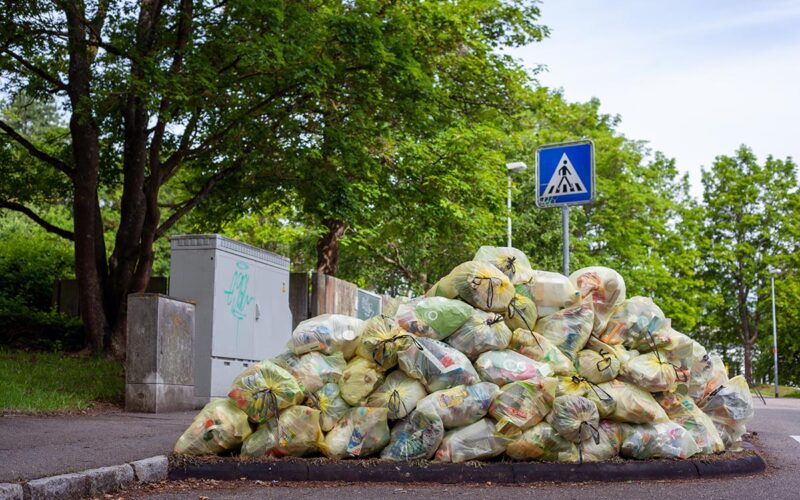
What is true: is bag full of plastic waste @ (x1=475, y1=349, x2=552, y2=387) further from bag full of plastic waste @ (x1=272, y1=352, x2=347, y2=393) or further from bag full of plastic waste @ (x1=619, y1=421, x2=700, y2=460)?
bag full of plastic waste @ (x1=272, y1=352, x2=347, y2=393)

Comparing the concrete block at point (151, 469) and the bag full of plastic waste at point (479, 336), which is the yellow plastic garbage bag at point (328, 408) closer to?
the bag full of plastic waste at point (479, 336)

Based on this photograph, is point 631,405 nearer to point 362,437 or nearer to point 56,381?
point 362,437

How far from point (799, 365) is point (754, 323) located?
16.0 ft

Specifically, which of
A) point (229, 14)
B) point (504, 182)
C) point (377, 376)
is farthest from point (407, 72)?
point (504, 182)

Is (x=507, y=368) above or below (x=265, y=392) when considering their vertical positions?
above

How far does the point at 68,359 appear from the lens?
12.7 meters

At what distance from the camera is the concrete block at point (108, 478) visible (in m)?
5.41

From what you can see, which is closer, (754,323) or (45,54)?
(45,54)

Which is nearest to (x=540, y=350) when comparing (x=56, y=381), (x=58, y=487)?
(x=58, y=487)

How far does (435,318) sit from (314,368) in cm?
104

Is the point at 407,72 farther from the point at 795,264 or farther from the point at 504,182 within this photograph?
the point at 795,264

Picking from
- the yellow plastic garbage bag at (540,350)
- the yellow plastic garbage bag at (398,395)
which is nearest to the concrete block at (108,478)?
the yellow plastic garbage bag at (398,395)

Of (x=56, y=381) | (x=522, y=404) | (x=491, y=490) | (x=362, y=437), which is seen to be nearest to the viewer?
(x=491, y=490)

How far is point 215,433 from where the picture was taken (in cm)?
642
